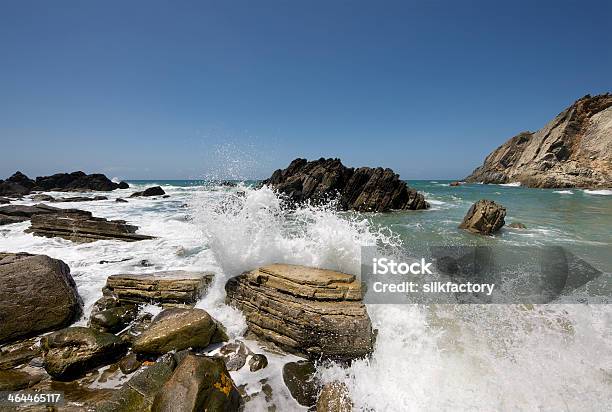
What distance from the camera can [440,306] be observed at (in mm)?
6660

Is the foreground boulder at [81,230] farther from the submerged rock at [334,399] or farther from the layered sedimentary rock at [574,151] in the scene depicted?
the layered sedimentary rock at [574,151]

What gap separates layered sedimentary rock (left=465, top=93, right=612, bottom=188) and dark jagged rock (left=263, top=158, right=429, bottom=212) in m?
47.0

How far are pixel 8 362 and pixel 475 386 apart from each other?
7.55 metres

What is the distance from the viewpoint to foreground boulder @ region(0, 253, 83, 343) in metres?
5.60

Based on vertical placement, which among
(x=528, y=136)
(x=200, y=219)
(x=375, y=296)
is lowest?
(x=375, y=296)

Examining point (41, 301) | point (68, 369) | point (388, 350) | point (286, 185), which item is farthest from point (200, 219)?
point (286, 185)

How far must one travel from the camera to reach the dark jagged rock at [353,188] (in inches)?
1140

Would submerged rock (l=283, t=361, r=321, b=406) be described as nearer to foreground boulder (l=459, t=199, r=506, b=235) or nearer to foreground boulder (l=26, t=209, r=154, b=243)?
foreground boulder (l=26, t=209, r=154, b=243)

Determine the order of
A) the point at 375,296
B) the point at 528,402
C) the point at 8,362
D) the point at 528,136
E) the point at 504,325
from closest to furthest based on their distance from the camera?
the point at 528,402, the point at 8,362, the point at 504,325, the point at 375,296, the point at 528,136

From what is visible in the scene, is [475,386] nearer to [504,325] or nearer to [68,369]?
[504,325]

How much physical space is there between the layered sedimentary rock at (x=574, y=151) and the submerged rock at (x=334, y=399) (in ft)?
233

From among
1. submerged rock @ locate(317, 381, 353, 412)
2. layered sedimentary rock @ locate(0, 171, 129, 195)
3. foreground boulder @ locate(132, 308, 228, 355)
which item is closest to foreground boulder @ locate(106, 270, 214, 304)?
foreground boulder @ locate(132, 308, 228, 355)

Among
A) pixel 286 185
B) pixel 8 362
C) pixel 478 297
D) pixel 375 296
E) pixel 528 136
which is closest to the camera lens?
pixel 8 362

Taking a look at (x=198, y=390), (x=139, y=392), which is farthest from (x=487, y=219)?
(x=139, y=392)
